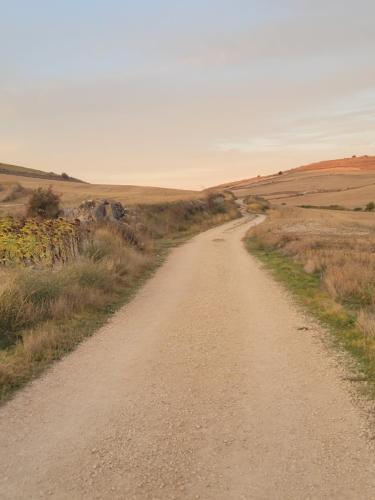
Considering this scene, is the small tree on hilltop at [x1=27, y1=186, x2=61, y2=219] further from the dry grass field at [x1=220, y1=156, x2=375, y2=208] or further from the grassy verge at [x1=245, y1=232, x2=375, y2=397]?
the dry grass field at [x1=220, y1=156, x2=375, y2=208]

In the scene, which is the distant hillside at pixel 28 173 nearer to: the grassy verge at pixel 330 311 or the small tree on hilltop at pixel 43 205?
the small tree on hilltop at pixel 43 205

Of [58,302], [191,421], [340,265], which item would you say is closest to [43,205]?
[340,265]

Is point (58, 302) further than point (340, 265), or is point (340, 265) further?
point (340, 265)

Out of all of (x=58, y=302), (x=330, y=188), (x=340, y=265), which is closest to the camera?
(x=58, y=302)

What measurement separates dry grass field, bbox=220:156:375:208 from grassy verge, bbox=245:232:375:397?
65113 mm

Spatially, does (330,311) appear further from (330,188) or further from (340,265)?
(330,188)

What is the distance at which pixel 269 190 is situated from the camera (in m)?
126

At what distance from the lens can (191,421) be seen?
5328 mm

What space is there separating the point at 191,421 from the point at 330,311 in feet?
18.2

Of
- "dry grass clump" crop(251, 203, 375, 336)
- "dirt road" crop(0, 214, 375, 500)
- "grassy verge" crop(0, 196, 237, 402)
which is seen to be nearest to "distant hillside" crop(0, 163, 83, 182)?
"dry grass clump" crop(251, 203, 375, 336)

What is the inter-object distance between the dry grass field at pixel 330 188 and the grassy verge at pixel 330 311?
65113 millimetres

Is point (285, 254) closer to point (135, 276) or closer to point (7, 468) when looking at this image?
point (135, 276)

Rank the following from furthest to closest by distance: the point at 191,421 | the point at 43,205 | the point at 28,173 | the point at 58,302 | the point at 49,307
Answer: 1. the point at 28,173
2. the point at 43,205
3. the point at 58,302
4. the point at 49,307
5. the point at 191,421

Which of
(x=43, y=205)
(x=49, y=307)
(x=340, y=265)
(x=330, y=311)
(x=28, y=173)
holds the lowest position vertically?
(x=330, y=311)
